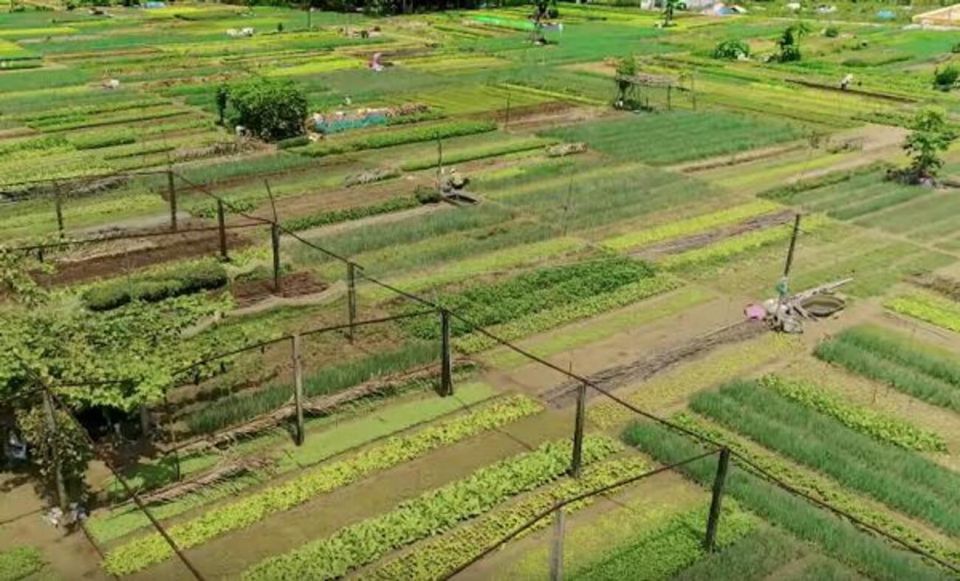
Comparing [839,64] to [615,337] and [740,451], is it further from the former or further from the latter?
[740,451]

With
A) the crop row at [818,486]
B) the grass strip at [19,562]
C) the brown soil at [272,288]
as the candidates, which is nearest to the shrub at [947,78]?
the crop row at [818,486]

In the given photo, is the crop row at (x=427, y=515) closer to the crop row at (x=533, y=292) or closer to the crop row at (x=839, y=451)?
the crop row at (x=839, y=451)

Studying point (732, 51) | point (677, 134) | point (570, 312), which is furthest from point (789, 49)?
point (570, 312)

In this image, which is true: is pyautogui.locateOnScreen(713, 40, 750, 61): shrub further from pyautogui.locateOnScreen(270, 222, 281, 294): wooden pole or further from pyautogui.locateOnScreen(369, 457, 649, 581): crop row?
pyautogui.locateOnScreen(369, 457, 649, 581): crop row

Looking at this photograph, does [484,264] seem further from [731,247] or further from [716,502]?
[716,502]

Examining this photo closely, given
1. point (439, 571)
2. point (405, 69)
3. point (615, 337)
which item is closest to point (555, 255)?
point (615, 337)

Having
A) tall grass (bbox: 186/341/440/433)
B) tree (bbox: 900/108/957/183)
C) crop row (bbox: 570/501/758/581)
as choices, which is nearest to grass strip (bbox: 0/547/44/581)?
tall grass (bbox: 186/341/440/433)
